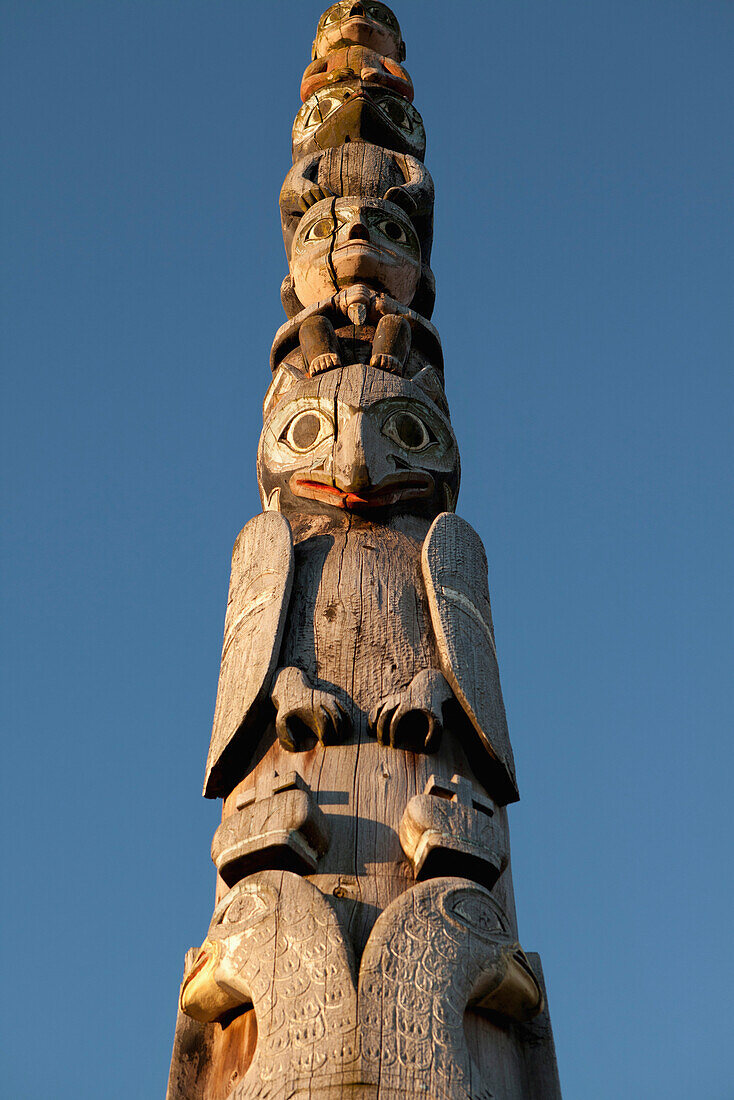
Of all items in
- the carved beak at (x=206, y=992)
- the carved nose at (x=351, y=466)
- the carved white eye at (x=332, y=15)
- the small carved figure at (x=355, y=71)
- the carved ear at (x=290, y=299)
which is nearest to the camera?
the carved beak at (x=206, y=992)

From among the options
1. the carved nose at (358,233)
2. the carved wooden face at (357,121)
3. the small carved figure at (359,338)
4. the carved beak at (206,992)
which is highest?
the carved wooden face at (357,121)

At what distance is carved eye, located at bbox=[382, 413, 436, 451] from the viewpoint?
607cm

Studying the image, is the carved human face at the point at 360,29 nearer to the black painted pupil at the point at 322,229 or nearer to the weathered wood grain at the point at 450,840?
the black painted pupil at the point at 322,229

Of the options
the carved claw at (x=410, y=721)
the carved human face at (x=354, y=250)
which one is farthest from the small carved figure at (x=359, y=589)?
the carved human face at (x=354, y=250)

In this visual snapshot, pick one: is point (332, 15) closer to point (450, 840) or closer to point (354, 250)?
point (354, 250)

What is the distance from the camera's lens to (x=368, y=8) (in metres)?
12.0

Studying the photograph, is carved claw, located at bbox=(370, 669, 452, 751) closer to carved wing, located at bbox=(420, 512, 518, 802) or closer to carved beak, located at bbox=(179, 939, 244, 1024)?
carved wing, located at bbox=(420, 512, 518, 802)

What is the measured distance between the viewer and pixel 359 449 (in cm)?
578

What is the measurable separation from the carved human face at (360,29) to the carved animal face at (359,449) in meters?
6.54

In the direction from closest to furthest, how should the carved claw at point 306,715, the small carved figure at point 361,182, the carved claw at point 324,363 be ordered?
the carved claw at point 306,715 → the carved claw at point 324,363 → the small carved figure at point 361,182

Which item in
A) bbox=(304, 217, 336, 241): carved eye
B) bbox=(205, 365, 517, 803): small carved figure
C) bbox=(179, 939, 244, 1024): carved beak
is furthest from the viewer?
bbox=(304, 217, 336, 241): carved eye

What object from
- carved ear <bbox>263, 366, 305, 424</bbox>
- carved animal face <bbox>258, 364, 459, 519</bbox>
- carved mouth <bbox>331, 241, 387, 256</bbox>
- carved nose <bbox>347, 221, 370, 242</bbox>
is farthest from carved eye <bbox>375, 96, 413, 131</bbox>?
carved animal face <bbox>258, 364, 459, 519</bbox>

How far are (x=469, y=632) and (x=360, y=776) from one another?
0.93 m

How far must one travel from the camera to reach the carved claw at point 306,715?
4391mm
